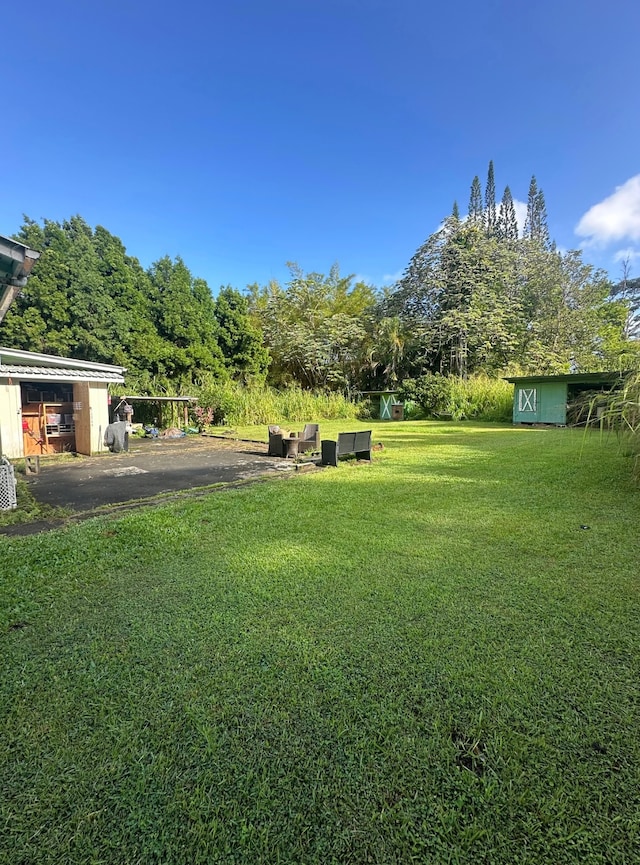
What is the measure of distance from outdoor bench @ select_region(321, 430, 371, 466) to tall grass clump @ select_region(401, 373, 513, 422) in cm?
1382

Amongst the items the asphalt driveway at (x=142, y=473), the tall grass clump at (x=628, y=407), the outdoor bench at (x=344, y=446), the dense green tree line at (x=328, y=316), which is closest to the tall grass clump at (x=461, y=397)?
the dense green tree line at (x=328, y=316)

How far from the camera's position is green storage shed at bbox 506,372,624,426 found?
16094 mm

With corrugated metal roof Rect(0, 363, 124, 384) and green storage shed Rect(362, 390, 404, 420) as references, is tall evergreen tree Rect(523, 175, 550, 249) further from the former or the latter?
corrugated metal roof Rect(0, 363, 124, 384)

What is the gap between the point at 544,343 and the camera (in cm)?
2750

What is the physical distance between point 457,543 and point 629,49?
43.5ft

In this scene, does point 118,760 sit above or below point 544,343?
below

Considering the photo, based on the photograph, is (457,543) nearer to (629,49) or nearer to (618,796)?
(618,796)

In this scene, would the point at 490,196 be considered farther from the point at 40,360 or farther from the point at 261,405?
the point at 40,360

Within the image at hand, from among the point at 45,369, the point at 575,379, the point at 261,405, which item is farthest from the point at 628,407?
the point at 261,405

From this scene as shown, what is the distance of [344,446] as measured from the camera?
7988 millimetres

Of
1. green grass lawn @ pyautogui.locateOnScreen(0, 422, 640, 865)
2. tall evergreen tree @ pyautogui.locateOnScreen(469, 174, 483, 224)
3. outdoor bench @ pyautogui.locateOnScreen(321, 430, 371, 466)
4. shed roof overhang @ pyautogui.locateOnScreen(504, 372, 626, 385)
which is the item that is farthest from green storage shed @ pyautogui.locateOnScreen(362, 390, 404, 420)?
tall evergreen tree @ pyautogui.locateOnScreen(469, 174, 483, 224)

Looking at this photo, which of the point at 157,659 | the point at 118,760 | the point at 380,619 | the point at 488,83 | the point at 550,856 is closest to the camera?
the point at 550,856

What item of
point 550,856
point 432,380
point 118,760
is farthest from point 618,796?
point 432,380

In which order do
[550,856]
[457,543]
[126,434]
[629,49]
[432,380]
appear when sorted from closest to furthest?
[550,856] → [457,543] → [629,49] → [126,434] → [432,380]
